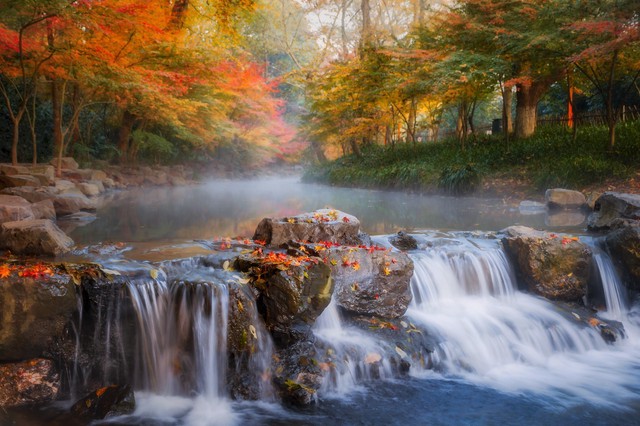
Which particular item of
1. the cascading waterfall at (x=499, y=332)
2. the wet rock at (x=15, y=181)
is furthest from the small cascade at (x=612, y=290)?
the wet rock at (x=15, y=181)

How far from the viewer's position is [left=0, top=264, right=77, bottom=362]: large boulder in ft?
12.9

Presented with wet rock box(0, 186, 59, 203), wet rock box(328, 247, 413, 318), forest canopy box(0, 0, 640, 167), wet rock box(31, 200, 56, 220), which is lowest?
wet rock box(328, 247, 413, 318)

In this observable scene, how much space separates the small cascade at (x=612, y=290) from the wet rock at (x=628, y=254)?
0.36ft


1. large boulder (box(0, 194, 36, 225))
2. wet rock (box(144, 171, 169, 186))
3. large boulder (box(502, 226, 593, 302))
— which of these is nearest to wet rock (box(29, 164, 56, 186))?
large boulder (box(0, 194, 36, 225))

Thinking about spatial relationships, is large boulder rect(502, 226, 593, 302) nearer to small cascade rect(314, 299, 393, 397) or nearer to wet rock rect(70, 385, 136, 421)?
small cascade rect(314, 299, 393, 397)

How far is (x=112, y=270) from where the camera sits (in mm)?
4730

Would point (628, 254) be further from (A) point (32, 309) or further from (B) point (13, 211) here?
(B) point (13, 211)

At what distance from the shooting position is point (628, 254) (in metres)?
6.64

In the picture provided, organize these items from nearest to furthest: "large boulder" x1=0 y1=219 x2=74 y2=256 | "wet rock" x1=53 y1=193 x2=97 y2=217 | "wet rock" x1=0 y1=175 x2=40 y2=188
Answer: "large boulder" x1=0 y1=219 x2=74 y2=256 < "wet rock" x1=53 y1=193 x2=97 y2=217 < "wet rock" x1=0 y1=175 x2=40 y2=188

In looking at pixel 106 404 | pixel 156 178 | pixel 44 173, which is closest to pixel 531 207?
pixel 106 404

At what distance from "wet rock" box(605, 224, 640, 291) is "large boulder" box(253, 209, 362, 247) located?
3853mm

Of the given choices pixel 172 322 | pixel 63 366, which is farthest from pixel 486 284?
pixel 63 366

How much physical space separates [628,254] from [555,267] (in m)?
1.18

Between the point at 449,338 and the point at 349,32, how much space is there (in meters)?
30.0
